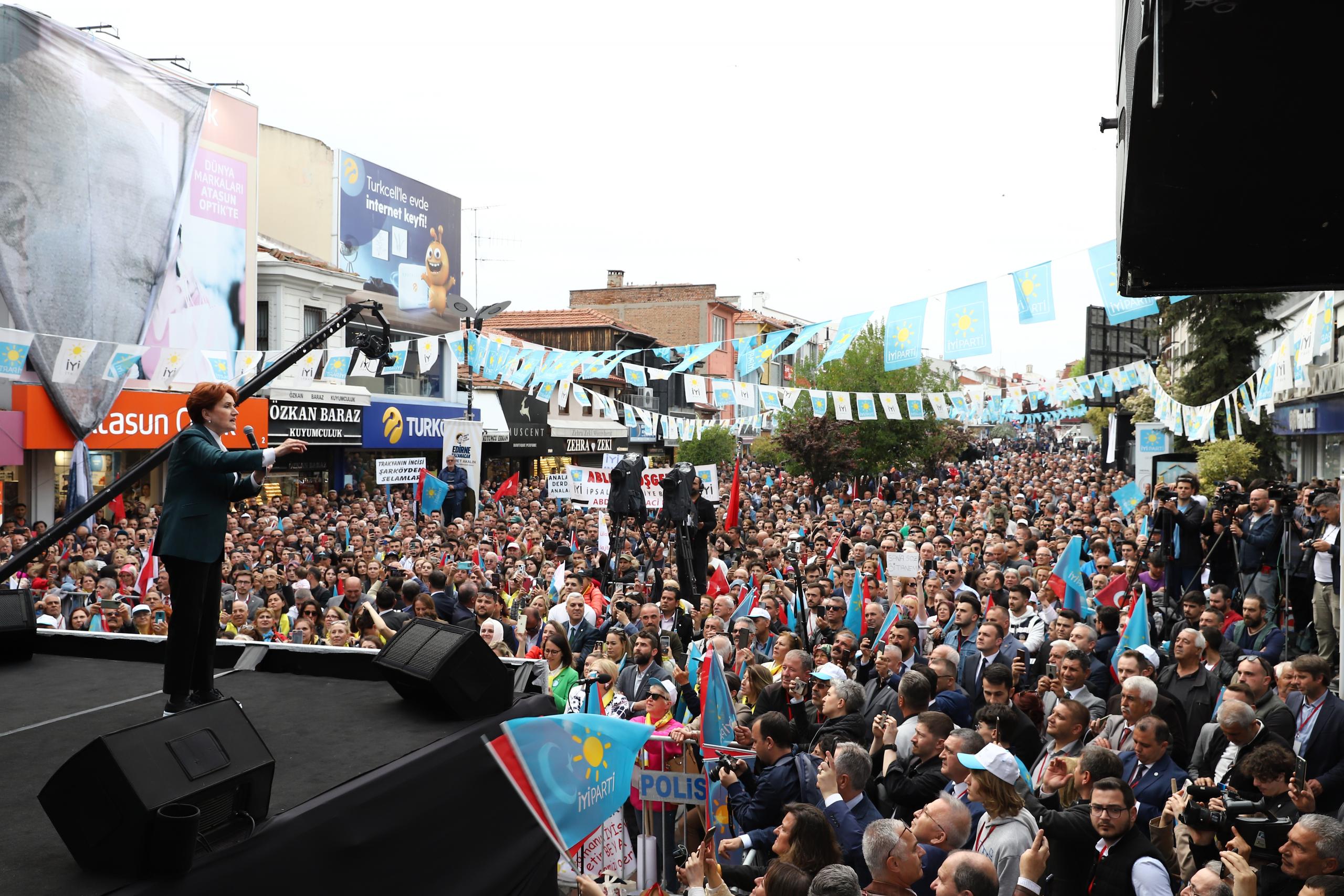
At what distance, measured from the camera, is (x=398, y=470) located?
18938 millimetres

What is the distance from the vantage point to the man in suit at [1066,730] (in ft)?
19.3

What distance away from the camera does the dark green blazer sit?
433 cm

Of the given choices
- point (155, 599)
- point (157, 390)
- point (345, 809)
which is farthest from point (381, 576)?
point (157, 390)

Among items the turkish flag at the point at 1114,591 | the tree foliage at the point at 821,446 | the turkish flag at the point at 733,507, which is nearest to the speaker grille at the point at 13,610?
the turkish flag at the point at 1114,591

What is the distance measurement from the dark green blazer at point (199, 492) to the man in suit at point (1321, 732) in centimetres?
558

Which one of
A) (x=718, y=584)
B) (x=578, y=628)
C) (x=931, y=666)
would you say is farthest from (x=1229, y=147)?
(x=718, y=584)

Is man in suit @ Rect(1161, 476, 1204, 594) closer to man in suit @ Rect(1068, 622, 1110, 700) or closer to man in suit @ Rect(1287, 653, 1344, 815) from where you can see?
man in suit @ Rect(1068, 622, 1110, 700)

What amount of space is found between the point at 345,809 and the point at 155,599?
27.6 ft

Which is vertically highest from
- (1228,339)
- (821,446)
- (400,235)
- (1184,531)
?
(400,235)

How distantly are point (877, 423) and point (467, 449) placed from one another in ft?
77.1

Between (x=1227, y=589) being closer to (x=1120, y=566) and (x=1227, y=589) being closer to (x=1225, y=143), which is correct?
(x=1120, y=566)

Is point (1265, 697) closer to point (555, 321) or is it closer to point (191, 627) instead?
point (191, 627)

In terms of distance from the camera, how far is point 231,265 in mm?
27797

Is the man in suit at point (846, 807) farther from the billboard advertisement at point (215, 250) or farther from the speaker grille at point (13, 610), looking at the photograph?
the billboard advertisement at point (215, 250)
